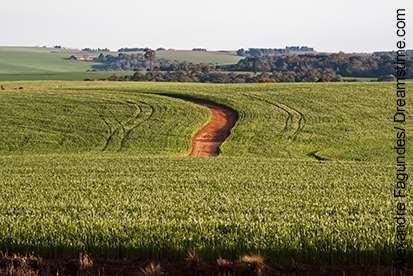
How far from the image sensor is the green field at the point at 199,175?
13984 millimetres

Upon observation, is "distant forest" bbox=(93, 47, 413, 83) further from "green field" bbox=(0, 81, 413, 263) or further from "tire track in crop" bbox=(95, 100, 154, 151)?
"tire track in crop" bbox=(95, 100, 154, 151)

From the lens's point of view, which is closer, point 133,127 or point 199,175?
point 199,175

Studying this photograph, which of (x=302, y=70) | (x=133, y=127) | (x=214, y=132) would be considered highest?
(x=302, y=70)

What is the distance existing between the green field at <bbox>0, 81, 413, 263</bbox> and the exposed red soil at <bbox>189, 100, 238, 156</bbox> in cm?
71

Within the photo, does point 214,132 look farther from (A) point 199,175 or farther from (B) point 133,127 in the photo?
(A) point 199,175

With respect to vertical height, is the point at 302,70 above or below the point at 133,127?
above

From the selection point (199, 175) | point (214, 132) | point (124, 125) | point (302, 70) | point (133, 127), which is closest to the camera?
point (199, 175)

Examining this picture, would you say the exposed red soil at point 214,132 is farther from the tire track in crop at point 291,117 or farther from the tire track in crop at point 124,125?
the tire track in crop at point 124,125

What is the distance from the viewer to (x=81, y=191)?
23.9 meters

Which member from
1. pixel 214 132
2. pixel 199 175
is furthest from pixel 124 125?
pixel 199 175

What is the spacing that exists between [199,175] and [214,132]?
790 inches

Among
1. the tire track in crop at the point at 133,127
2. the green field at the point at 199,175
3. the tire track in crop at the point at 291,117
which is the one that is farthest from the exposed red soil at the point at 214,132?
the tire track in crop at the point at 133,127

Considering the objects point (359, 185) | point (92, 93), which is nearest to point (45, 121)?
point (92, 93)

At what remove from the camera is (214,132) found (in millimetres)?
48469
